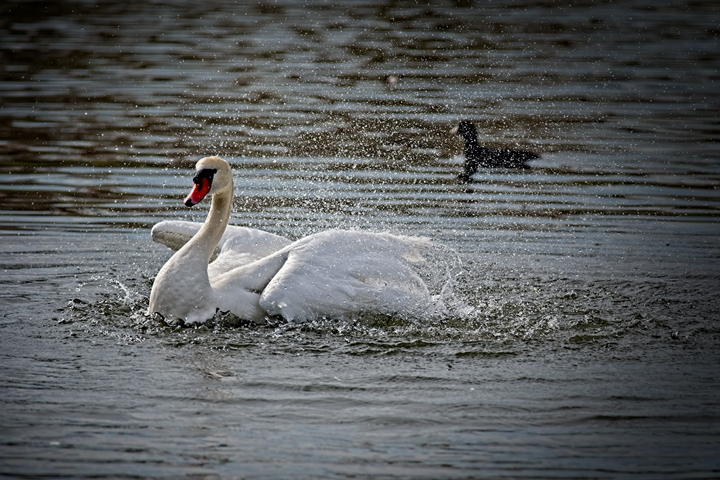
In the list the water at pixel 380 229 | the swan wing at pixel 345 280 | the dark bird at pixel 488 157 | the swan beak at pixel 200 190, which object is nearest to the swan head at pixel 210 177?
the swan beak at pixel 200 190

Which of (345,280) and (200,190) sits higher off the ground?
(200,190)

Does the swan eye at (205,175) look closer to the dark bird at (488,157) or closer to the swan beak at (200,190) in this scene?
the swan beak at (200,190)

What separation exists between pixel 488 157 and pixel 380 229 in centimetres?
363

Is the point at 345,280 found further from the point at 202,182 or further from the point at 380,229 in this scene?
the point at 380,229

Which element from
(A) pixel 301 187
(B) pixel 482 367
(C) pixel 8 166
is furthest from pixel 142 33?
(B) pixel 482 367

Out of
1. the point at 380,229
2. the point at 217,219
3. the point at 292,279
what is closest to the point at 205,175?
the point at 217,219

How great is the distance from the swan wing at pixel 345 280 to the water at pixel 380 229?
0.64 feet

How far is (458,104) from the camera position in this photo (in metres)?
17.9

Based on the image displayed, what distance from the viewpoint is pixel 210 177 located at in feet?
27.9

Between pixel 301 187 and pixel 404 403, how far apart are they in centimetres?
662

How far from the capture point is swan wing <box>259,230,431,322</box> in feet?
25.5

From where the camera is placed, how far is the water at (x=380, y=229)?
6.12m

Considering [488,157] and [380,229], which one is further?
[488,157]

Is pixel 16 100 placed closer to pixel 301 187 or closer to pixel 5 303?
pixel 301 187
